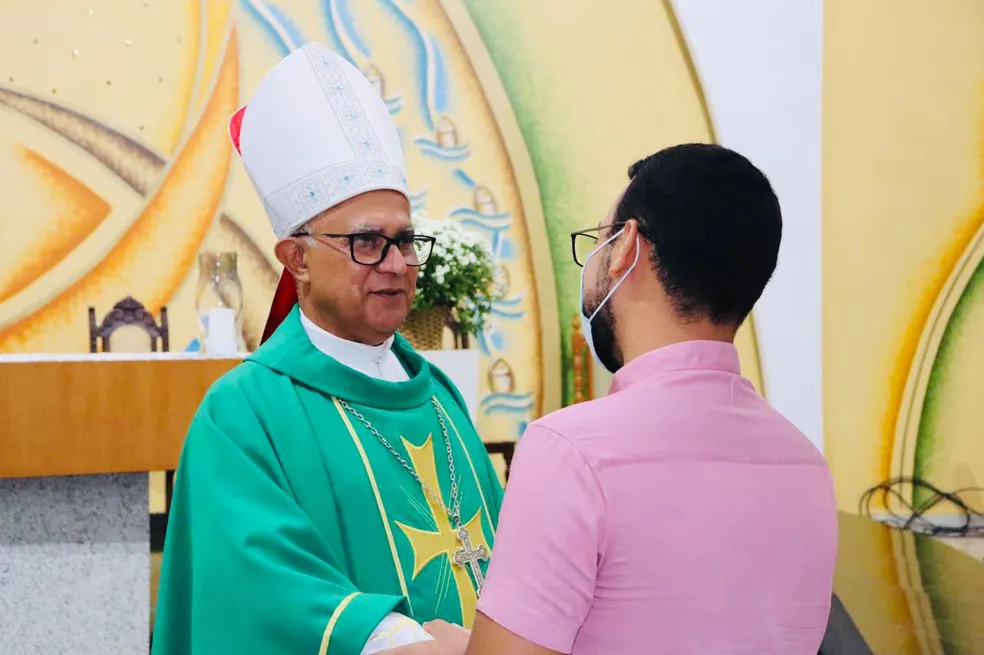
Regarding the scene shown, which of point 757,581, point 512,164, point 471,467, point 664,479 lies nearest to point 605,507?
point 664,479

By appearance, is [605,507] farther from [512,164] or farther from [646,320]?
[512,164]

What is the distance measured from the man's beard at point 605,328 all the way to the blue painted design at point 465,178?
350 cm

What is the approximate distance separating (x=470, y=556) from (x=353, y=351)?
45cm

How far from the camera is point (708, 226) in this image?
1.28 m

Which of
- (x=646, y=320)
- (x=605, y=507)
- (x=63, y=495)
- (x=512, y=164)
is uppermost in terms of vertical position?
(x=512, y=164)

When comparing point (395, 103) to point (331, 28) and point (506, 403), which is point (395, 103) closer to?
point (331, 28)

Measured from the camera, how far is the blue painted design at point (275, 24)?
185 inches

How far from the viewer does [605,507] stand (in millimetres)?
1195

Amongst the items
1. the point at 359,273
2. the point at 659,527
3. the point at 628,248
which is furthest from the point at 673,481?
the point at 359,273

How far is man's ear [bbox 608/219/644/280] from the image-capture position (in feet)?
4.34

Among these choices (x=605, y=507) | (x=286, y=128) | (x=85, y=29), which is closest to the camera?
(x=605, y=507)

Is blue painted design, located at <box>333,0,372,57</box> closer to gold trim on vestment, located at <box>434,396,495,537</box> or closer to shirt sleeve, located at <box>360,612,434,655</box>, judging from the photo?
gold trim on vestment, located at <box>434,396,495,537</box>

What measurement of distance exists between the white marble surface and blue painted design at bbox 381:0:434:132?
7.85 feet

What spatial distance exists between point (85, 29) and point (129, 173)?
0.64 meters
